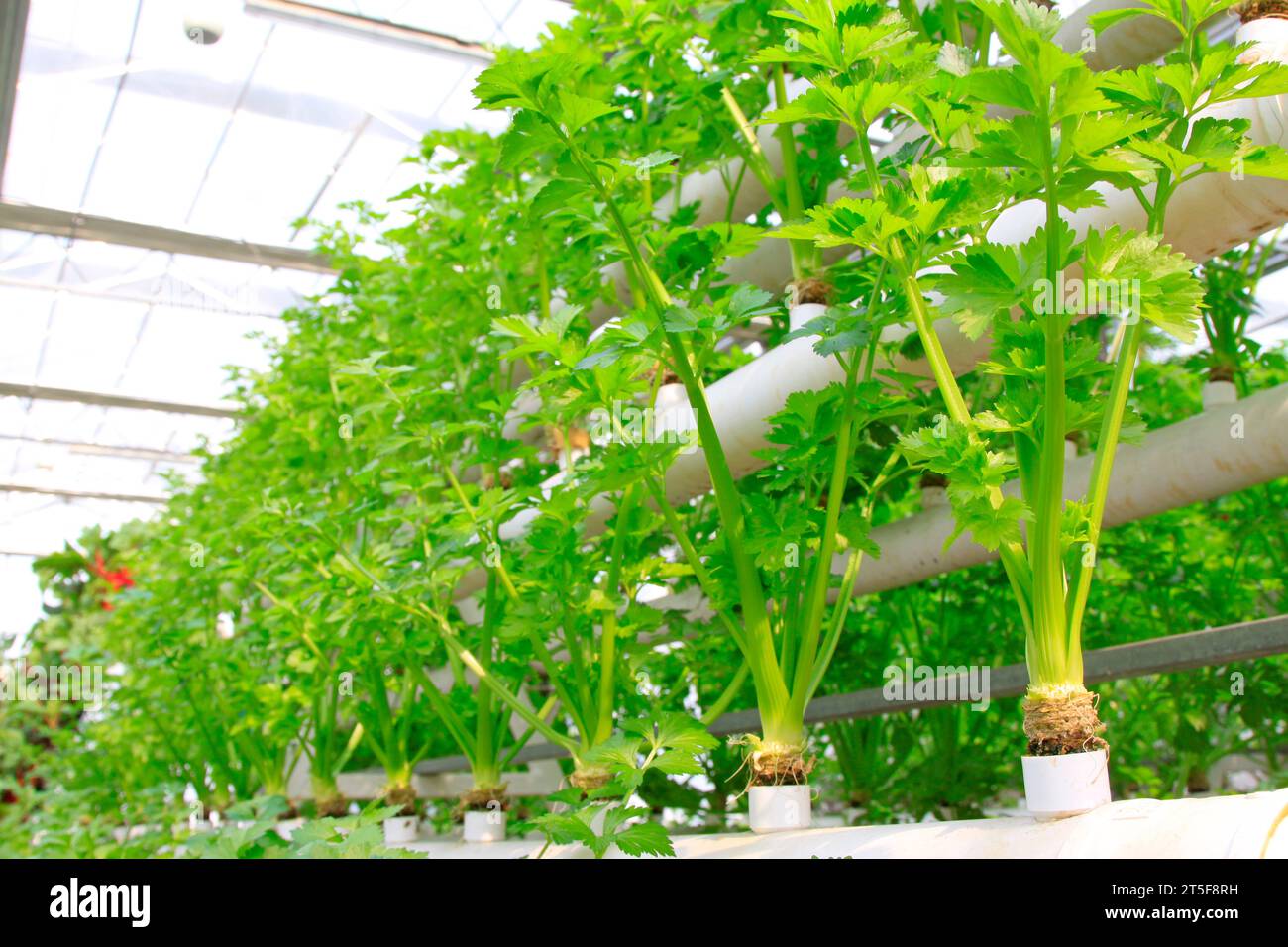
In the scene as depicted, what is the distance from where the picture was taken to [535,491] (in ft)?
6.95

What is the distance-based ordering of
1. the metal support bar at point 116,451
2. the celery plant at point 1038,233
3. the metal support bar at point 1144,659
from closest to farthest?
the celery plant at point 1038,233 → the metal support bar at point 1144,659 → the metal support bar at point 116,451

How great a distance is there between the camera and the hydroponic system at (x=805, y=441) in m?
1.24

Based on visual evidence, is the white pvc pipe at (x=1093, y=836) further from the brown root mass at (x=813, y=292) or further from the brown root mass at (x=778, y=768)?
the brown root mass at (x=813, y=292)

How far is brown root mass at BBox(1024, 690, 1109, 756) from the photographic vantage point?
4.12ft

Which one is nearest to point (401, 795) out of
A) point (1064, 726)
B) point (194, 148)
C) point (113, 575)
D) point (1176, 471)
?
point (1176, 471)

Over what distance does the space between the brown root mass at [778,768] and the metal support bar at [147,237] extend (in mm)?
7200

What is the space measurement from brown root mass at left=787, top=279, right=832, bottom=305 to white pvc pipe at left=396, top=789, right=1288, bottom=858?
3.50ft

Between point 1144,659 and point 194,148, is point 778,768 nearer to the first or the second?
point 1144,659

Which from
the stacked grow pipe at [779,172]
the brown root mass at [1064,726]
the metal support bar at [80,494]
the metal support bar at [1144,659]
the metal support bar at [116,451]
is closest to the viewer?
the brown root mass at [1064,726]

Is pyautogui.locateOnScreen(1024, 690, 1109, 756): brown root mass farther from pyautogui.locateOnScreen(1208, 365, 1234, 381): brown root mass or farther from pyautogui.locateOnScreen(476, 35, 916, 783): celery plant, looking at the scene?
pyautogui.locateOnScreen(1208, 365, 1234, 381): brown root mass

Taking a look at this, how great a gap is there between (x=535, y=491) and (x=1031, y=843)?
1182 mm

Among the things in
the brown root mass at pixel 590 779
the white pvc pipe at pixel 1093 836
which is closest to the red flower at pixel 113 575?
the brown root mass at pixel 590 779

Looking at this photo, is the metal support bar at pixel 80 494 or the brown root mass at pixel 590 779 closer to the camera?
the brown root mass at pixel 590 779
